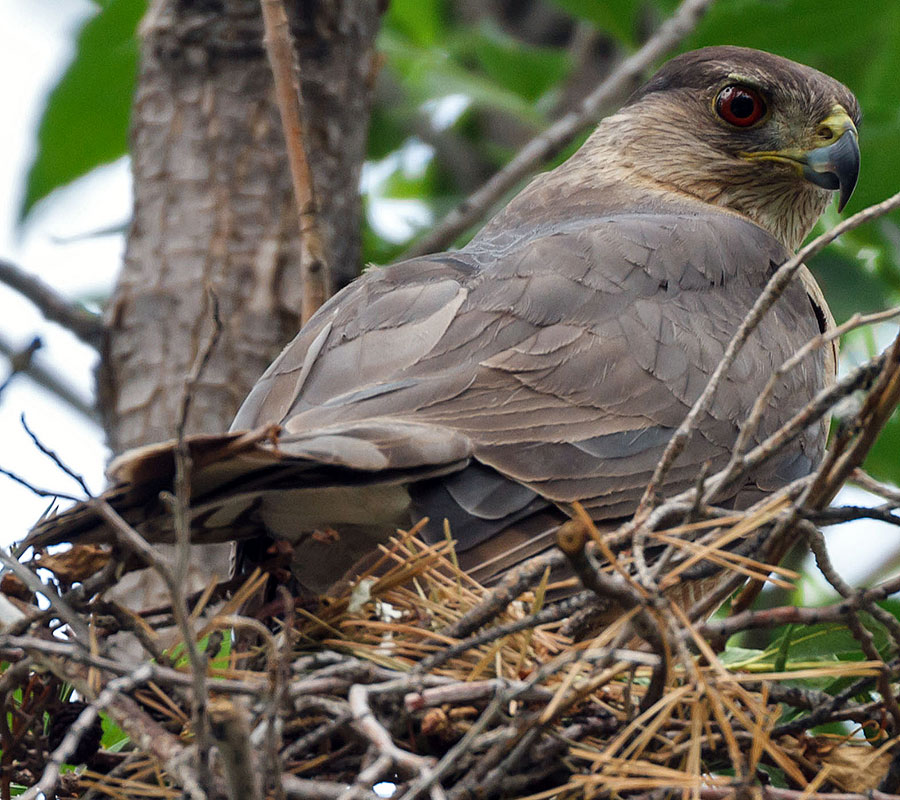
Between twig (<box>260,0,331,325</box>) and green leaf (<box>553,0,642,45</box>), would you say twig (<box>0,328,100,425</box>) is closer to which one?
twig (<box>260,0,331,325</box>)

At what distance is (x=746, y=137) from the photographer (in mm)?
4750

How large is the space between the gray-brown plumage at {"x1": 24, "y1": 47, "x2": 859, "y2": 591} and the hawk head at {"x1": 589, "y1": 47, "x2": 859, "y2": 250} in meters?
0.02

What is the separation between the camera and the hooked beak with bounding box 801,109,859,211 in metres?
4.30

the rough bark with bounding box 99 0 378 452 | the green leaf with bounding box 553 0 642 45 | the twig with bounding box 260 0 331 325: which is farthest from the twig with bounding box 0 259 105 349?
the green leaf with bounding box 553 0 642 45

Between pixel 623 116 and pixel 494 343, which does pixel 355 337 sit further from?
pixel 623 116

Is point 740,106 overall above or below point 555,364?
above

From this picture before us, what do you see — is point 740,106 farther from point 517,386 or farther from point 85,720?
point 85,720

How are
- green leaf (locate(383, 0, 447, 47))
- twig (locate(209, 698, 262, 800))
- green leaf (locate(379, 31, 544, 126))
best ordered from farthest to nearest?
1. green leaf (locate(383, 0, 447, 47))
2. green leaf (locate(379, 31, 544, 126))
3. twig (locate(209, 698, 262, 800))

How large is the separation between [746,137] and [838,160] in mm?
513

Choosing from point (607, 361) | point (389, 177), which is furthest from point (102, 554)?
point (389, 177)

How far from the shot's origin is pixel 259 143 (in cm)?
462

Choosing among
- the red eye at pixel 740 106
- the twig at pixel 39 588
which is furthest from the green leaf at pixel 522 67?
the twig at pixel 39 588

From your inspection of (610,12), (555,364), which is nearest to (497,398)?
(555,364)

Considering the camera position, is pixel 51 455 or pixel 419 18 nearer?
pixel 51 455
